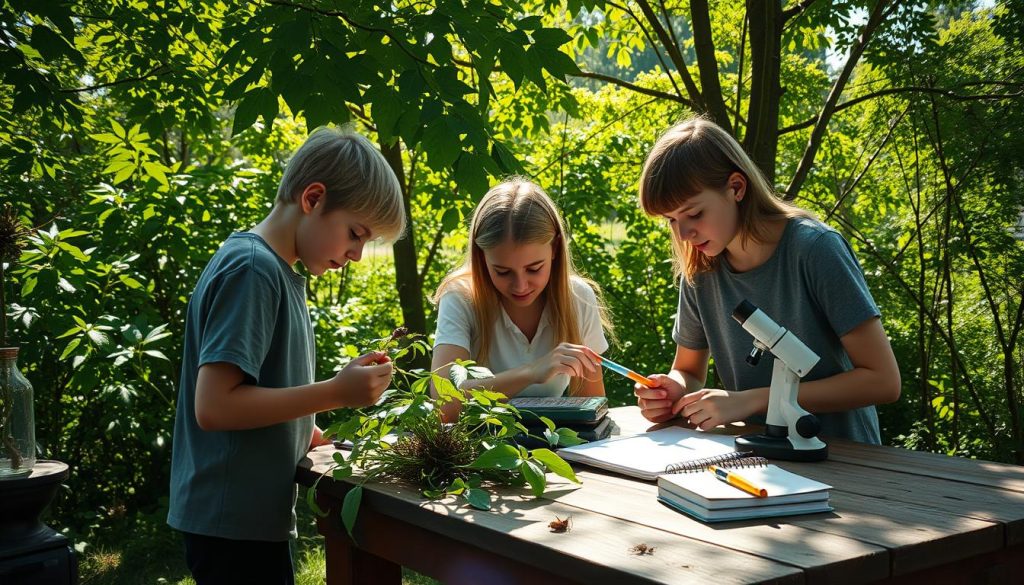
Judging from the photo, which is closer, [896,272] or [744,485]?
[744,485]

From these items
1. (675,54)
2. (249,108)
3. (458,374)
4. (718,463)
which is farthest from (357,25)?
(675,54)

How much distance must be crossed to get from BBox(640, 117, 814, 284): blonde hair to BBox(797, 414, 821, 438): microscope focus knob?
2.20ft

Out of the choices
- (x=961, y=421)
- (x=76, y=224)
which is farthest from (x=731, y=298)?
(x=76, y=224)

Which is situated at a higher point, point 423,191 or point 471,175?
point 423,191

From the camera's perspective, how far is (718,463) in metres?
1.83

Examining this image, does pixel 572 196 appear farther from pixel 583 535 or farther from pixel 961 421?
pixel 583 535

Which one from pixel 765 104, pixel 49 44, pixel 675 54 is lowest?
pixel 49 44

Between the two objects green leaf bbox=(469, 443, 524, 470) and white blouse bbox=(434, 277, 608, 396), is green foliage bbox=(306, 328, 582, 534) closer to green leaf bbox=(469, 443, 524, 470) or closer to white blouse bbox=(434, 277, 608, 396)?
green leaf bbox=(469, 443, 524, 470)

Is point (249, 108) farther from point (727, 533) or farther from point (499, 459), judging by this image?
point (727, 533)

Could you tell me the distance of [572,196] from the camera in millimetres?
5293

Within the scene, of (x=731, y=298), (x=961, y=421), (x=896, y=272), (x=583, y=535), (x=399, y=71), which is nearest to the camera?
(x=583, y=535)

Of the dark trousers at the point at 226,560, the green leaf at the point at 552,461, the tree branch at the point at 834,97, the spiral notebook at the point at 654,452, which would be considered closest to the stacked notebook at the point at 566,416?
the spiral notebook at the point at 654,452

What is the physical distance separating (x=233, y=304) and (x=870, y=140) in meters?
4.36

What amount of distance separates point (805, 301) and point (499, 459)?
109 cm
